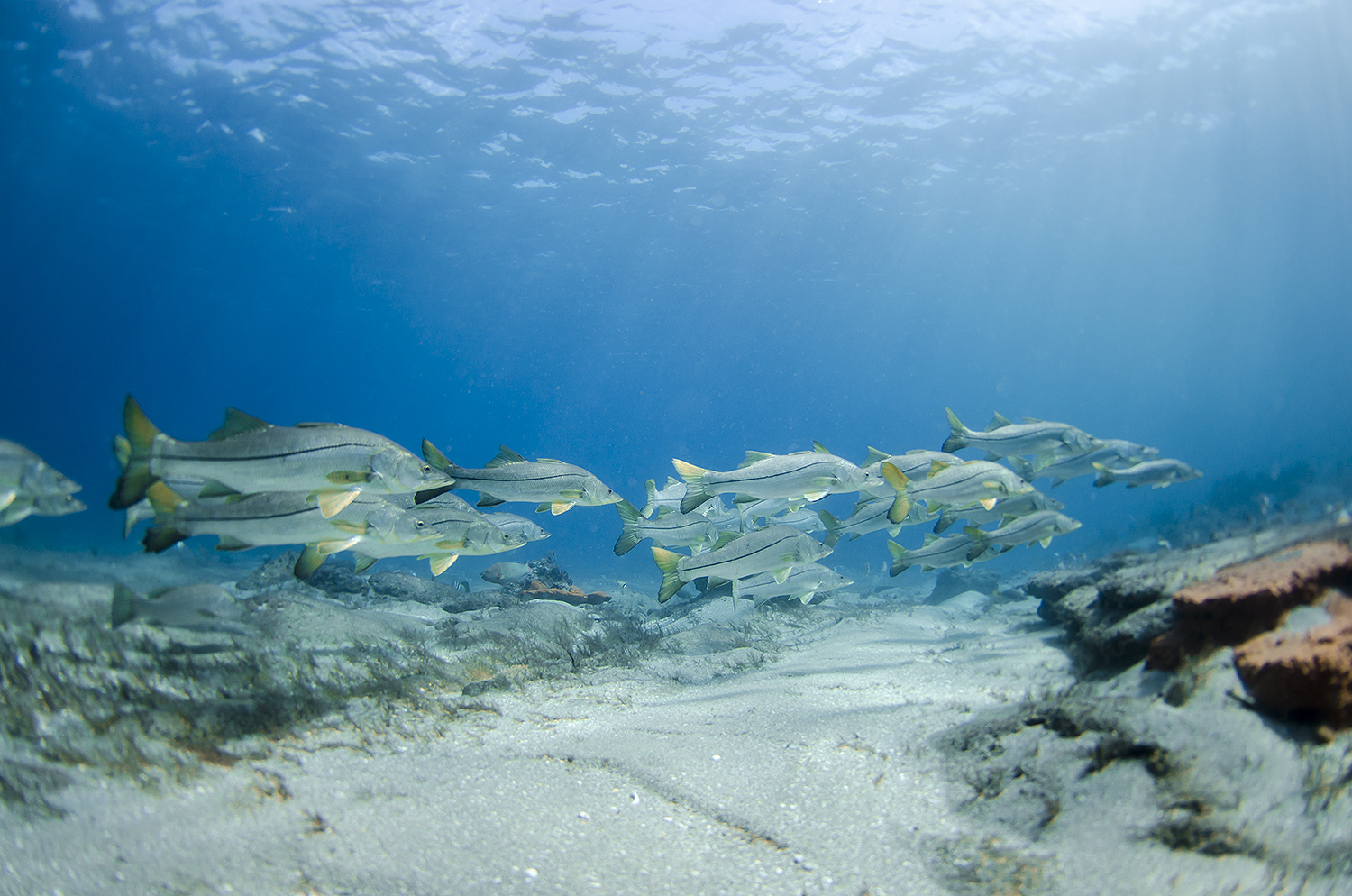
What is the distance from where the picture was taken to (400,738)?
3416 mm

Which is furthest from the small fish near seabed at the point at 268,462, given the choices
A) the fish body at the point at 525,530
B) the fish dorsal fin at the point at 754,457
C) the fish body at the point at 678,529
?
the fish body at the point at 678,529

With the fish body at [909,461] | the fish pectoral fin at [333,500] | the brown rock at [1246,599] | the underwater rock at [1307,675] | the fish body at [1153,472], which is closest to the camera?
the underwater rock at [1307,675]

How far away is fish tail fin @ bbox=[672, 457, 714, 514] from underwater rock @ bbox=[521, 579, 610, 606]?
6.19m

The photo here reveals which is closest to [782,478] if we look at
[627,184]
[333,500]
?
[333,500]

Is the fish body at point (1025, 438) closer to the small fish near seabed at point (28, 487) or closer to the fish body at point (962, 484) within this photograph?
the fish body at point (962, 484)

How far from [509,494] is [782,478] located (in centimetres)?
273

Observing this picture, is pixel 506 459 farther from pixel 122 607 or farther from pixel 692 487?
pixel 122 607

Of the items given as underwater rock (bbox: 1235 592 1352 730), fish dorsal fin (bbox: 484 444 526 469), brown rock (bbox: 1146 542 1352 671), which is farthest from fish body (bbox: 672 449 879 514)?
underwater rock (bbox: 1235 592 1352 730)

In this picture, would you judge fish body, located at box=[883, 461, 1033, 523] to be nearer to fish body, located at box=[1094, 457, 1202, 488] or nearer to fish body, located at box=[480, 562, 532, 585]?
fish body, located at box=[1094, 457, 1202, 488]

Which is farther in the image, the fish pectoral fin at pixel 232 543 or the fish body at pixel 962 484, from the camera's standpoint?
the fish body at pixel 962 484

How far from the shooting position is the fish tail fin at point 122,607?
301 cm

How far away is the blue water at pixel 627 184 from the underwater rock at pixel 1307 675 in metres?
17.5

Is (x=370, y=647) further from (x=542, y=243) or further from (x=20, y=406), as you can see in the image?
(x=20, y=406)

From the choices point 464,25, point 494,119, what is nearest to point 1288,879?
point 464,25
